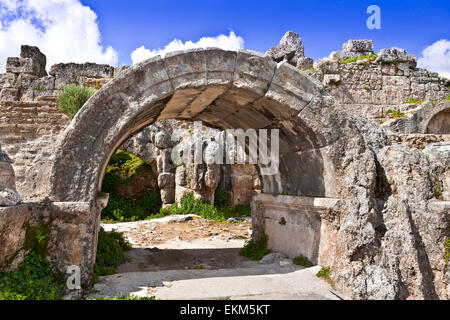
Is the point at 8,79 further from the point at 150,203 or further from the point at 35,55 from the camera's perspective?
the point at 150,203

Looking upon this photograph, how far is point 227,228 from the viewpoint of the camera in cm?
972

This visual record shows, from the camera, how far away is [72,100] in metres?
7.33

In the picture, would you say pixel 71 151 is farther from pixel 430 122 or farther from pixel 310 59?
pixel 430 122

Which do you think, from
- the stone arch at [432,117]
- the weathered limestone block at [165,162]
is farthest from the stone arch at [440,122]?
the weathered limestone block at [165,162]

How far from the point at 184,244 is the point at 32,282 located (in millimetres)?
4368

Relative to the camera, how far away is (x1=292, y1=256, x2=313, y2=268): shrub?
4.63 metres

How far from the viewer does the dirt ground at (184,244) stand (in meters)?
5.48

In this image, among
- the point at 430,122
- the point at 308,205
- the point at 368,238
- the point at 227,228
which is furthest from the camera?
the point at 430,122

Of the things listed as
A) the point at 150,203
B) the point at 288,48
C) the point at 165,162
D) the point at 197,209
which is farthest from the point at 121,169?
the point at 288,48

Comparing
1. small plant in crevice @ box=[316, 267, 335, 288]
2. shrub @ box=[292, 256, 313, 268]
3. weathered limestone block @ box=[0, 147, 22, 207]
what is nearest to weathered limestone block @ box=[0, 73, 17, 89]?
weathered limestone block @ box=[0, 147, 22, 207]

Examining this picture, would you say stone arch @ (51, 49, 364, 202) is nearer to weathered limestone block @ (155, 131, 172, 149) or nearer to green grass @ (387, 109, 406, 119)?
weathered limestone block @ (155, 131, 172, 149)

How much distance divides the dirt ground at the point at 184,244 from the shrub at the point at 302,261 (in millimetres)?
1017

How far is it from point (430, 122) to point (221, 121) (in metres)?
9.96

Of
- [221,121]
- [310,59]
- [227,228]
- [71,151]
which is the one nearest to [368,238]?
[221,121]
